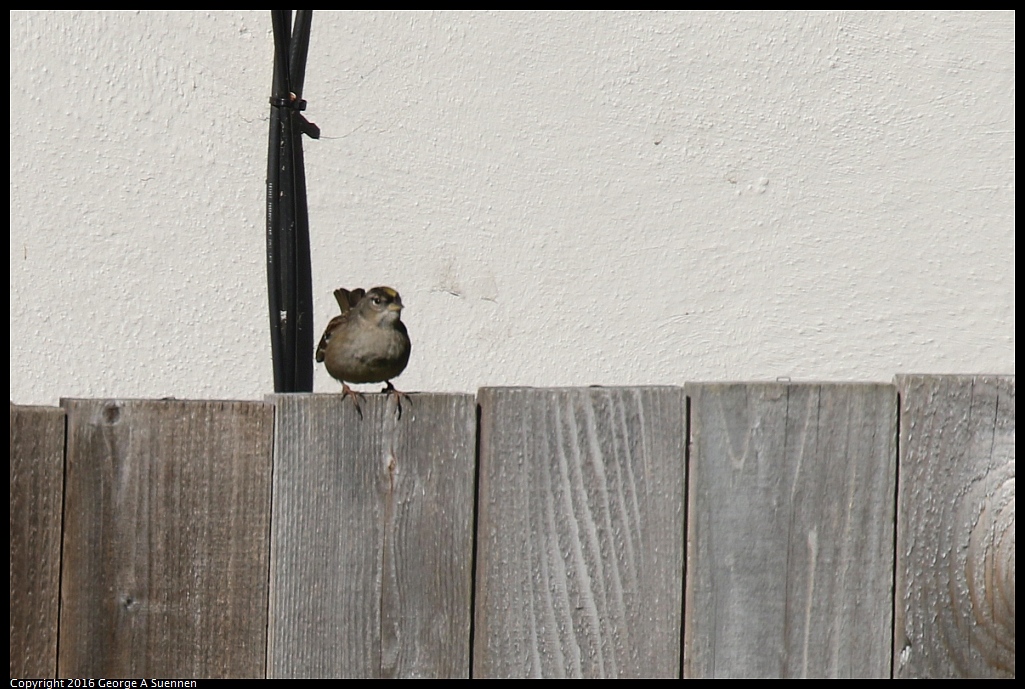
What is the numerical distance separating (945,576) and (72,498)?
1713 millimetres

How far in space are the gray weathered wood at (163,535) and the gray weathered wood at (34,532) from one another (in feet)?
0.08

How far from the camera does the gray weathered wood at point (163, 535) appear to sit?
6.39 ft

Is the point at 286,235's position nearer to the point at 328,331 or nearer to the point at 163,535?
the point at 328,331

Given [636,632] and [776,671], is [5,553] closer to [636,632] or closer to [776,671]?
[636,632]

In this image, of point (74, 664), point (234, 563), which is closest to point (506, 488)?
point (234, 563)

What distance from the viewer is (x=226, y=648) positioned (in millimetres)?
1987

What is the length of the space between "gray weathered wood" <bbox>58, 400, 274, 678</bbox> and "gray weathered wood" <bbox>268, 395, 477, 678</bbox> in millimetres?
56

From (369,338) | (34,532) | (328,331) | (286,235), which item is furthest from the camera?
(328,331)

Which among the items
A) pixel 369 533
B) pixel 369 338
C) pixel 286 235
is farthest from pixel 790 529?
pixel 286 235

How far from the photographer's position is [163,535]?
6.42 ft

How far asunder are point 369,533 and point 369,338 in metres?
0.78

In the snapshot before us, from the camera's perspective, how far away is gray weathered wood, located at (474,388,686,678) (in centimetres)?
200
